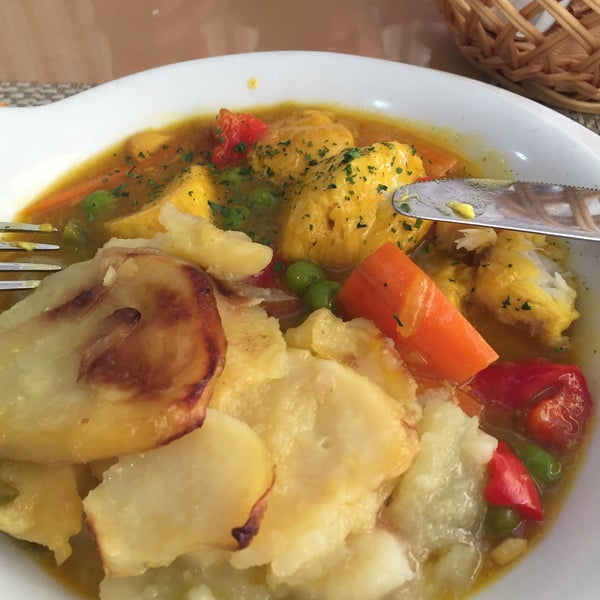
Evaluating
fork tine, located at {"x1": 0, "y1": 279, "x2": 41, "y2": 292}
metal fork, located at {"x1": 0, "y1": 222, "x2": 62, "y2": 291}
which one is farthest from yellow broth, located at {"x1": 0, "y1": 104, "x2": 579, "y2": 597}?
fork tine, located at {"x1": 0, "y1": 279, "x2": 41, "y2": 292}

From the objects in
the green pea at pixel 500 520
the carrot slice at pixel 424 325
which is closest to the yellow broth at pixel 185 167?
the carrot slice at pixel 424 325

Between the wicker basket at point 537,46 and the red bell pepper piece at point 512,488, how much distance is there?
200 cm

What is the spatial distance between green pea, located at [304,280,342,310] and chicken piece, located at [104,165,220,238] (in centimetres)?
58

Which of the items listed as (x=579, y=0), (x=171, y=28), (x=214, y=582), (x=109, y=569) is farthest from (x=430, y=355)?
(x=171, y=28)

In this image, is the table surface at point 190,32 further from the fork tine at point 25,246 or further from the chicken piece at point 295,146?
the fork tine at point 25,246

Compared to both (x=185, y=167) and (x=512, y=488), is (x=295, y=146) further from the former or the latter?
(x=512, y=488)

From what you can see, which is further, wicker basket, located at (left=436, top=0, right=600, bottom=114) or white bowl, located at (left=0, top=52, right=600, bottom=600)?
wicker basket, located at (left=436, top=0, right=600, bottom=114)

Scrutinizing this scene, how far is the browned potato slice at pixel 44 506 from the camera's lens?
1538mm

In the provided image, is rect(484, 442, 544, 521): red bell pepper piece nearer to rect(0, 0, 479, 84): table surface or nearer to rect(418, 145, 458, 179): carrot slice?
rect(418, 145, 458, 179): carrot slice

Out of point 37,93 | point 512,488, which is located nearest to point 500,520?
point 512,488

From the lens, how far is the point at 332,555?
150 centimetres

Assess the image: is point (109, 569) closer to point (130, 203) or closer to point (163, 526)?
point (163, 526)

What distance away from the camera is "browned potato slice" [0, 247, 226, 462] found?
4.81ft

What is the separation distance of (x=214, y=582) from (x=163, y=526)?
215 mm
